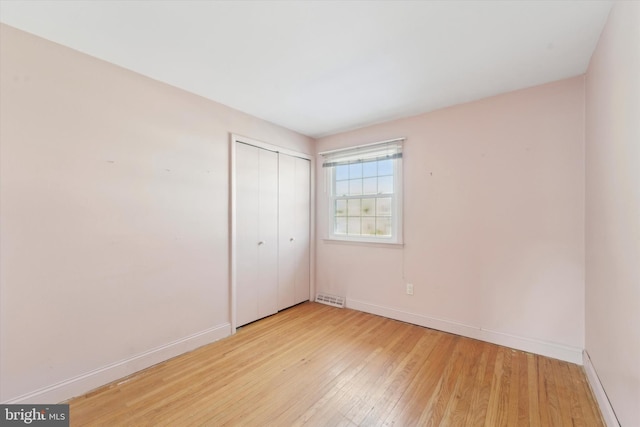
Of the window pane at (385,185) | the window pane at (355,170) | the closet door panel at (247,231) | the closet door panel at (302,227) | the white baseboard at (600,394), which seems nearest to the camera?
the white baseboard at (600,394)

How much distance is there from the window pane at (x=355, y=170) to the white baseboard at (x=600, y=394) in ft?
9.15

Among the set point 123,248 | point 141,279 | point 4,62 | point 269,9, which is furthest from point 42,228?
point 269,9

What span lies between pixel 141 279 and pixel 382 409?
6.90 ft

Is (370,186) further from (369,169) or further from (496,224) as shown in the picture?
(496,224)

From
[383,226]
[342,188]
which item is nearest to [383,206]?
[383,226]

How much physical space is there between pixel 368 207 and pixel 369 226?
0.84 ft

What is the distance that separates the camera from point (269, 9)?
5.04 ft

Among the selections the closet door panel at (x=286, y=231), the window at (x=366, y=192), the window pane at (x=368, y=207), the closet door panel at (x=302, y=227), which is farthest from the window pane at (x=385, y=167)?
the closet door panel at (x=286, y=231)

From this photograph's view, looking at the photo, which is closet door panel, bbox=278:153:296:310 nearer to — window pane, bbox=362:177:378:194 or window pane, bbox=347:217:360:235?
window pane, bbox=347:217:360:235

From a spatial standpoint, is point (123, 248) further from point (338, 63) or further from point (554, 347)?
point (554, 347)

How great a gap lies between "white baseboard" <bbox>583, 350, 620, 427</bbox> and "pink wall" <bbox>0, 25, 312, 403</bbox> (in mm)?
3005

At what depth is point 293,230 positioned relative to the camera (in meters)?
3.72

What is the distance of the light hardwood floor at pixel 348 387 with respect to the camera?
5.48ft

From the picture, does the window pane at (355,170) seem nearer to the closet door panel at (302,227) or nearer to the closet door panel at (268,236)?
the closet door panel at (302,227)
